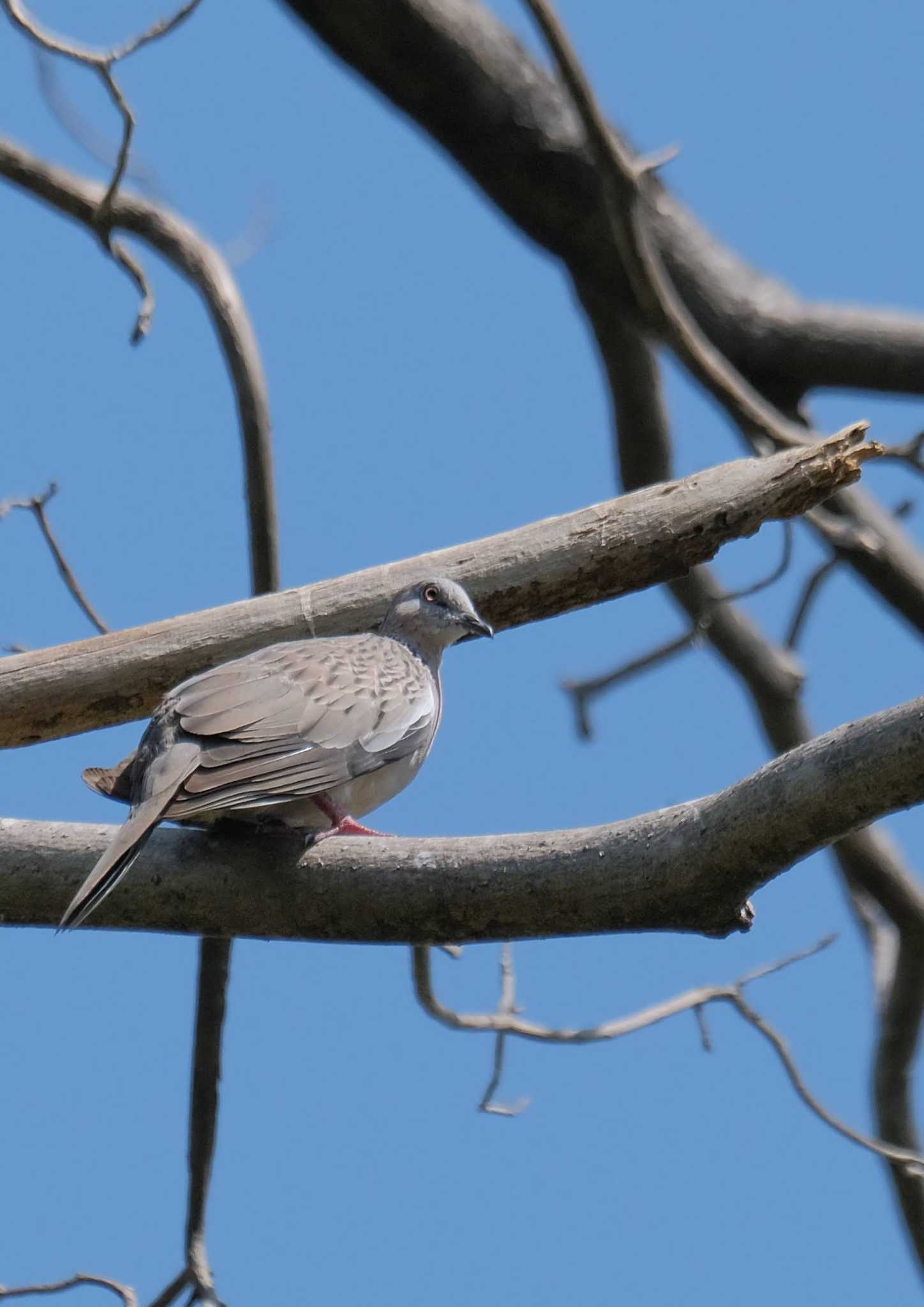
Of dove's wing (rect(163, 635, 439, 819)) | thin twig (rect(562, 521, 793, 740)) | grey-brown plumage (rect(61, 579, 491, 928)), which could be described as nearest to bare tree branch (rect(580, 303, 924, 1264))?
thin twig (rect(562, 521, 793, 740))

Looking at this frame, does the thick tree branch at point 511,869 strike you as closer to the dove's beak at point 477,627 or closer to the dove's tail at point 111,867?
the dove's tail at point 111,867

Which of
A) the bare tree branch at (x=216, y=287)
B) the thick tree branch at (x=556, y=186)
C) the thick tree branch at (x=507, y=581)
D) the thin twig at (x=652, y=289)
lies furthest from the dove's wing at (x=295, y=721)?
the thick tree branch at (x=556, y=186)

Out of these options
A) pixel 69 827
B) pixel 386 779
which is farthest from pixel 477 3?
pixel 69 827

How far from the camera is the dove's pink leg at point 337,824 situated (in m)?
3.51

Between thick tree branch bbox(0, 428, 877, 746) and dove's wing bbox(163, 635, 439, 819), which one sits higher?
thick tree branch bbox(0, 428, 877, 746)

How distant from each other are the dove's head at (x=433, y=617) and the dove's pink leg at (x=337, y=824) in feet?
2.45

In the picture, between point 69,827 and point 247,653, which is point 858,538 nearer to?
point 247,653

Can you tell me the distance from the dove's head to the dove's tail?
1319 mm

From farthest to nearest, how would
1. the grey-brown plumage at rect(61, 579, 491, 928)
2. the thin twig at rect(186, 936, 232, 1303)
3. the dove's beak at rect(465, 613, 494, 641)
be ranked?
the thin twig at rect(186, 936, 232, 1303)
the dove's beak at rect(465, 613, 494, 641)
the grey-brown plumage at rect(61, 579, 491, 928)

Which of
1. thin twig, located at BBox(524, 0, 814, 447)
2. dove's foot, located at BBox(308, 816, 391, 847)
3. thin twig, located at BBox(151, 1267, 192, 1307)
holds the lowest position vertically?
thin twig, located at BBox(151, 1267, 192, 1307)

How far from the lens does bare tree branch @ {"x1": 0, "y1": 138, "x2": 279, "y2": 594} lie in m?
5.34

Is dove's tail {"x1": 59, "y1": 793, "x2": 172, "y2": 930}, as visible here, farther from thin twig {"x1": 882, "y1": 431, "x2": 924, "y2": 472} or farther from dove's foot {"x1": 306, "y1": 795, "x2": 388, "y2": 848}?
thin twig {"x1": 882, "y1": 431, "x2": 924, "y2": 472}

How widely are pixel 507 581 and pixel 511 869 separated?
138cm

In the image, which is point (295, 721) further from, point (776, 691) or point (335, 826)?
point (776, 691)
